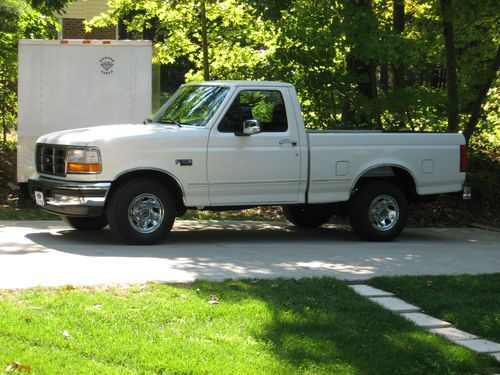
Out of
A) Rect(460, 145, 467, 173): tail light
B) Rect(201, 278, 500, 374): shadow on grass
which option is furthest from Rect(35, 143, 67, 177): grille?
Rect(460, 145, 467, 173): tail light

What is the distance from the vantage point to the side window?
1042 centimetres

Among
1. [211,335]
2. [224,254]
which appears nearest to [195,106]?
[224,254]

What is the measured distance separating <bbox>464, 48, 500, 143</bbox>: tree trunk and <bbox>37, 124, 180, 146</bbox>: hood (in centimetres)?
789

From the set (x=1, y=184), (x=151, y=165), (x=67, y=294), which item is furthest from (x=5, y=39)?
(x=67, y=294)

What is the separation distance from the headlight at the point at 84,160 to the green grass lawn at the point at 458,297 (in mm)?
3644

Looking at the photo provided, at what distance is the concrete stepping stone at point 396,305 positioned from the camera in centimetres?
717

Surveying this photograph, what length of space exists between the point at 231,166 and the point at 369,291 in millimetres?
3167

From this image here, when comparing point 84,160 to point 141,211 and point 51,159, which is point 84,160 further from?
point 141,211

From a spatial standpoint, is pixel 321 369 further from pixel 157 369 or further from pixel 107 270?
pixel 107 270

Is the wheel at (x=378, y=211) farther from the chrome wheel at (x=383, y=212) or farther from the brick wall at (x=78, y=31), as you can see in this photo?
the brick wall at (x=78, y=31)

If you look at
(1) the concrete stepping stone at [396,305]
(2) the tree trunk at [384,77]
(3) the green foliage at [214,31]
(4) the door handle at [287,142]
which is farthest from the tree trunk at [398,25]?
(1) the concrete stepping stone at [396,305]

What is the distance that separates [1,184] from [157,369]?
10660 millimetres

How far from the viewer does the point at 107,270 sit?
813 cm

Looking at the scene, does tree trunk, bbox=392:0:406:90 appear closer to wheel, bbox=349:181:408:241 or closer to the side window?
wheel, bbox=349:181:408:241
